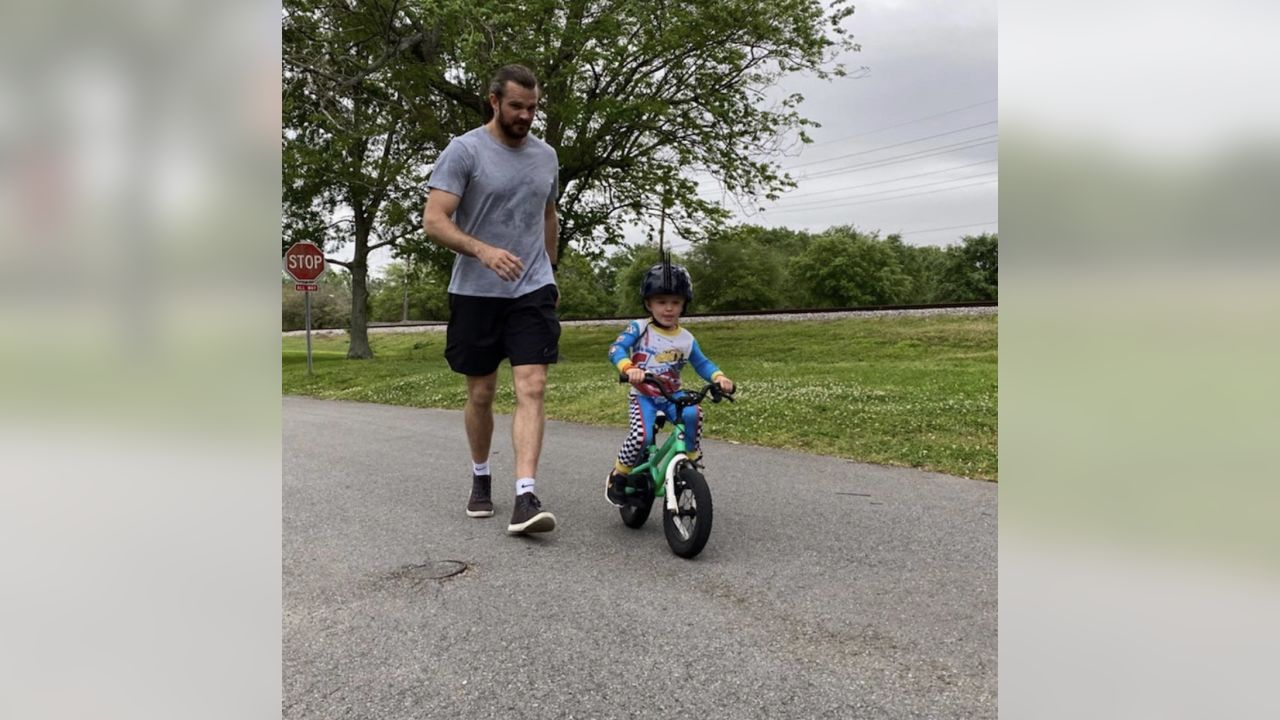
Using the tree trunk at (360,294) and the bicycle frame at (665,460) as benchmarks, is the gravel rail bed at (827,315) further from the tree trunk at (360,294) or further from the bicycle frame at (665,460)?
the bicycle frame at (665,460)

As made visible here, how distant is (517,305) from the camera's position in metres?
4.36

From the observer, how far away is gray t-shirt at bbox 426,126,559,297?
425 centimetres

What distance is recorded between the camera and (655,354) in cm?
431

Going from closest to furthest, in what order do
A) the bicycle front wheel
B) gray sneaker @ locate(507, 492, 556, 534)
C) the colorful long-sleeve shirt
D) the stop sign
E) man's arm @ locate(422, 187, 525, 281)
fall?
the bicycle front wheel
man's arm @ locate(422, 187, 525, 281)
gray sneaker @ locate(507, 492, 556, 534)
the colorful long-sleeve shirt
the stop sign

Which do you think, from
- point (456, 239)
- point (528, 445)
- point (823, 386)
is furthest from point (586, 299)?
point (456, 239)

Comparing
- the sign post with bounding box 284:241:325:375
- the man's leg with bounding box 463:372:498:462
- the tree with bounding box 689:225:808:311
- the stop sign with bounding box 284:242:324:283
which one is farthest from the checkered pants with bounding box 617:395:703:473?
the tree with bounding box 689:225:808:311

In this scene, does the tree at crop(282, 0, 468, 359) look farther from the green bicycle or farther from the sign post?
the green bicycle

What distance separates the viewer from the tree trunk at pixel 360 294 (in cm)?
2453

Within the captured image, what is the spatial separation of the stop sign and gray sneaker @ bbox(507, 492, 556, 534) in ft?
49.2

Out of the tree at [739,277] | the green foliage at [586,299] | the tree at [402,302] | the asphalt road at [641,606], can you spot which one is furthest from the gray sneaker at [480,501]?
the green foliage at [586,299]

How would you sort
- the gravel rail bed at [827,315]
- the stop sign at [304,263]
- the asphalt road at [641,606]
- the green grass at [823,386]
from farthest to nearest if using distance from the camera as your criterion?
the gravel rail bed at [827,315] → the stop sign at [304,263] → the green grass at [823,386] → the asphalt road at [641,606]

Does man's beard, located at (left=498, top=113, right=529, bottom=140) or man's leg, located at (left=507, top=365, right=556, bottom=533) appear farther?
man's beard, located at (left=498, top=113, right=529, bottom=140)
